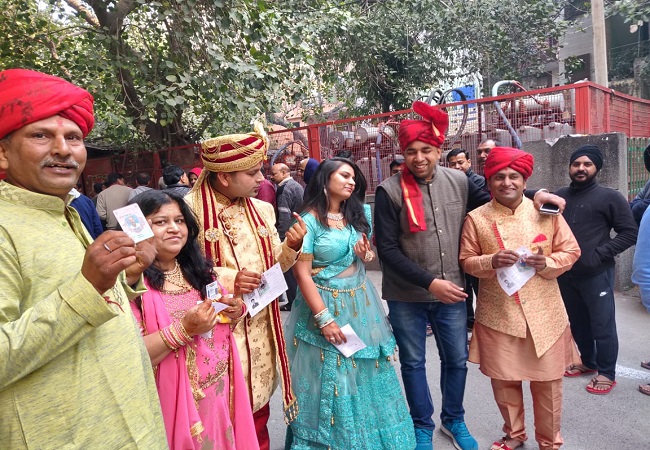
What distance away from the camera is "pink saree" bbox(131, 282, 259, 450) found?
1875mm

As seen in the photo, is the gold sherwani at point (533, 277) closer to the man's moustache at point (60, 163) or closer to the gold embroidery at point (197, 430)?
the gold embroidery at point (197, 430)

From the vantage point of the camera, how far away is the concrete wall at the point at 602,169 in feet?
19.9

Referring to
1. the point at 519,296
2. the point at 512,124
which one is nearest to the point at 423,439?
the point at 519,296

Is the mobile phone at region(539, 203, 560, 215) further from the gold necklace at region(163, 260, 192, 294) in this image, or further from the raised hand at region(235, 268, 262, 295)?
the gold necklace at region(163, 260, 192, 294)

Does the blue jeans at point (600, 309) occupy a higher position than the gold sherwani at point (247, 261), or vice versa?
the gold sherwani at point (247, 261)

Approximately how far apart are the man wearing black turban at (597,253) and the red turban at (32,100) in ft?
11.5

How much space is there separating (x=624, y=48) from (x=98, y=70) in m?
16.5

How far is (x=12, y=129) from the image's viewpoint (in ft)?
4.05

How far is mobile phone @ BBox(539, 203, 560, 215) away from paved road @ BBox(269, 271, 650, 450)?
4.63ft

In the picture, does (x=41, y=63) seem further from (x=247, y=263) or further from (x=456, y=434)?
(x=456, y=434)

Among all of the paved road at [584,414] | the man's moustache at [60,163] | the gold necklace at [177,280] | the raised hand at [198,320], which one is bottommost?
the paved road at [584,414]

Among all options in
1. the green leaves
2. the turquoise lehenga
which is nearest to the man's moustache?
the turquoise lehenga

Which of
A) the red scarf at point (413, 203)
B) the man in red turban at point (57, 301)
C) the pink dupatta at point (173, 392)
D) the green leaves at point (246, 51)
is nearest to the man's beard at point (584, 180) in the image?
the red scarf at point (413, 203)

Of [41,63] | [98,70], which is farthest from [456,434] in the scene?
[41,63]
